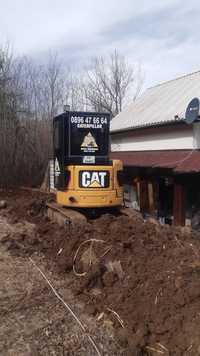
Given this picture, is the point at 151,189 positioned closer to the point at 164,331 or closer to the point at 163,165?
the point at 163,165

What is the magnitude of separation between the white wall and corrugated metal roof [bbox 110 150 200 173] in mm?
323

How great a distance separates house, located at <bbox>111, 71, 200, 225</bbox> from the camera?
14.4 metres

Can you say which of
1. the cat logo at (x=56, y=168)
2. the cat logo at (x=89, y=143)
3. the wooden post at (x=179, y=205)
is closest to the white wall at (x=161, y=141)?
the wooden post at (x=179, y=205)

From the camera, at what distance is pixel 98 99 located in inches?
1706

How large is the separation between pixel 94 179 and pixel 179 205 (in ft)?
13.2

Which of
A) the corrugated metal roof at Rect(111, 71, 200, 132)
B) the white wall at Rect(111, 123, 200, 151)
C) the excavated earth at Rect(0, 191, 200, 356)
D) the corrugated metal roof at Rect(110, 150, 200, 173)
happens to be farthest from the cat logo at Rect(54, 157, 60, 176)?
the corrugated metal roof at Rect(111, 71, 200, 132)

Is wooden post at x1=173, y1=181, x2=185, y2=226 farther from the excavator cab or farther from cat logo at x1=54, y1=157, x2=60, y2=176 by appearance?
cat logo at x1=54, y1=157, x2=60, y2=176

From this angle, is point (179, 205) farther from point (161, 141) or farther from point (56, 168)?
point (56, 168)

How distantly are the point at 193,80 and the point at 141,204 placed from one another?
5.92 m

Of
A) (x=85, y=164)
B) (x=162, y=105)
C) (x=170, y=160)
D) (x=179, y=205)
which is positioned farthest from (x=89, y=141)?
(x=162, y=105)

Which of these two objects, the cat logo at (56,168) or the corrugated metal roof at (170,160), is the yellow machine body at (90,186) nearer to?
the cat logo at (56,168)

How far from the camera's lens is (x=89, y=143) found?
1187cm

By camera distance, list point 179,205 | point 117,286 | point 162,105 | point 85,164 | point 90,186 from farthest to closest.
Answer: point 162,105 → point 179,205 → point 85,164 → point 90,186 → point 117,286

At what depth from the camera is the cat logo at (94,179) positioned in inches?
449
